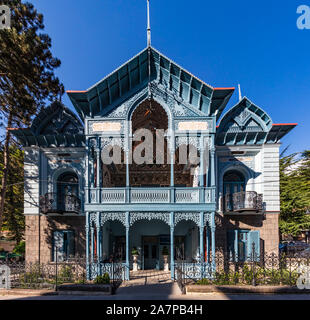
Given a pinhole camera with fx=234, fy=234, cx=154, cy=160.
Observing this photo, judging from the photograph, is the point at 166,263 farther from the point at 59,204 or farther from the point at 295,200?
the point at 295,200

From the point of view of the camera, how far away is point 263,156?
15.2 metres

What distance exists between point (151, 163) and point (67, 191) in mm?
6140

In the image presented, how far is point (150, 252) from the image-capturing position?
16.4 metres

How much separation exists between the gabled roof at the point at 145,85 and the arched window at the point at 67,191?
15.4 ft

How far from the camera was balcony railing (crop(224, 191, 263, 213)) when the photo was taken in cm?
1416

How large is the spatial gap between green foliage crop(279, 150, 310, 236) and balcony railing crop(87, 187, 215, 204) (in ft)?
47.1

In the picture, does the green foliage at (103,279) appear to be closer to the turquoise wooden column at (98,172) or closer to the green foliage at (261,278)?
the turquoise wooden column at (98,172)

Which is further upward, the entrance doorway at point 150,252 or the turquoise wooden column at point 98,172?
the turquoise wooden column at point 98,172

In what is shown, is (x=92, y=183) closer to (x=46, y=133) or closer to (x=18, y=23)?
(x=46, y=133)

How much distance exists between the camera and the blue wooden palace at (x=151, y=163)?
13.1 meters

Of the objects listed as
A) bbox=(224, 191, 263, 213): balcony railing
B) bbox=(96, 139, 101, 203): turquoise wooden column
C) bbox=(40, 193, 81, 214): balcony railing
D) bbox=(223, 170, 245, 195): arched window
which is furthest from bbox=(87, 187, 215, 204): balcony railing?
bbox=(223, 170, 245, 195): arched window

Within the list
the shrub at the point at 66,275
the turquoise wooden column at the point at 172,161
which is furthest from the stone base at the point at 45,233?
the turquoise wooden column at the point at 172,161

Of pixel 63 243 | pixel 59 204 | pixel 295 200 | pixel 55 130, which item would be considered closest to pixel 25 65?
pixel 55 130

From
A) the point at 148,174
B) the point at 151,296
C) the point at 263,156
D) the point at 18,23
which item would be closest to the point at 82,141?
the point at 148,174
